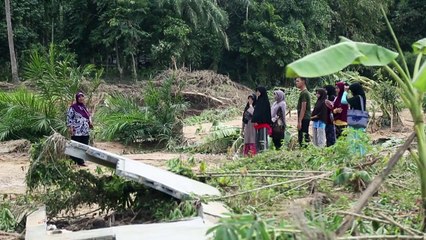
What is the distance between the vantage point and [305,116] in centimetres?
1127

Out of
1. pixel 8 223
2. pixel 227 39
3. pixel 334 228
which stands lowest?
pixel 8 223

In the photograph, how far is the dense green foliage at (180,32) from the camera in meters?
31.5

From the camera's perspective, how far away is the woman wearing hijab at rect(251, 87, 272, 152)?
11375mm

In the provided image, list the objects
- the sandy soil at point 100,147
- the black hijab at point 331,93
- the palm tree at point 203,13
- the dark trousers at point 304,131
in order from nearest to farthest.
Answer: the dark trousers at point 304,131 < the sandy soil at point 100,147 < the black hijab at point 331,93 < the palm tree at point 203,13

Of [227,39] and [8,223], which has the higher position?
[227,39]

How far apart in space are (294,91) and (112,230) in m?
19.7

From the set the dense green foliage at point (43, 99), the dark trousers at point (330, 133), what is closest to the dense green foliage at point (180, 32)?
the dense green foliage at point (43, 99)

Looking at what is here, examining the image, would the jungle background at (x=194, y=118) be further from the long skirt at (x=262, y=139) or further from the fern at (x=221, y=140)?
the long skirt at (x=262, y=139)

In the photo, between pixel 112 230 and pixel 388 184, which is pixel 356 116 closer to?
pixel 388 184

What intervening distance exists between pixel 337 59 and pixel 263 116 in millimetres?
7117

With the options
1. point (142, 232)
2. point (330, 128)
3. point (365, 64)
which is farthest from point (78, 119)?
point (365, 64)

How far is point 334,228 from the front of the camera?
13.6 feet

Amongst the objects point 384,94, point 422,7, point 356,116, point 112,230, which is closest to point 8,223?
point 112,230

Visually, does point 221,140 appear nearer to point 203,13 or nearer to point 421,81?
point 421,81
